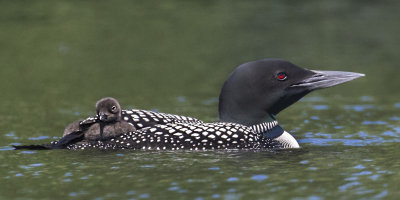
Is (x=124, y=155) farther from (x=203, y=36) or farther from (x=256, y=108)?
(x=203, y=36)

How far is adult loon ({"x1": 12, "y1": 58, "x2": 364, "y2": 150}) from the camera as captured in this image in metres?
6.67

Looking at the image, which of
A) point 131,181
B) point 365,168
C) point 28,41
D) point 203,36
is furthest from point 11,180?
point 203,36

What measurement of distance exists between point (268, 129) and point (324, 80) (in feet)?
2.26

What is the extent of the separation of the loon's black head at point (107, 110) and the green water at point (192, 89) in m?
0.32

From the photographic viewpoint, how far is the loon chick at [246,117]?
667 centimetres

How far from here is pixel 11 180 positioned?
5863 millimetres

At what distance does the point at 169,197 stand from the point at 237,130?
179cm

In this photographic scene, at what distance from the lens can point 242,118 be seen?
7074 millimetres

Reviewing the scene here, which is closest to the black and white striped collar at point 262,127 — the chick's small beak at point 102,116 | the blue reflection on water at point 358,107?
the chick's small beak at point 102,116

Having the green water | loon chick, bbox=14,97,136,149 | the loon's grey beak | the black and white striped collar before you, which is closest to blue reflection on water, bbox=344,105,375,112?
the green water

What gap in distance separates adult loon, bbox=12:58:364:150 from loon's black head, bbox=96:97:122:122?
228 millimetres

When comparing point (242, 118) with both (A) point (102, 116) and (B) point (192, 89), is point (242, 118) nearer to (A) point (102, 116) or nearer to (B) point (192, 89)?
(A) point (102, 116)

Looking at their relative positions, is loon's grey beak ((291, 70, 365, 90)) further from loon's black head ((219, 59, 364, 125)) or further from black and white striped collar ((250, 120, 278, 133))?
black and white striped collar ((250, 120, 278, 133))

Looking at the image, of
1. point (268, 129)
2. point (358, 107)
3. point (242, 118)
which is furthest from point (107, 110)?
point (358, 107)
